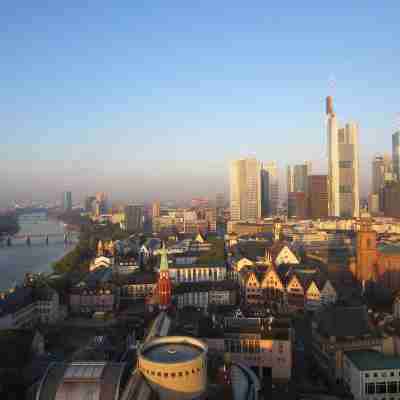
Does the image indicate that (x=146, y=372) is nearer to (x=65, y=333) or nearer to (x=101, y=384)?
(x=101, y=384)

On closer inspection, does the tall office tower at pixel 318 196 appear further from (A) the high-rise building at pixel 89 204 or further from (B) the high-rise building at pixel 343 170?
(A) the high-rise building at pixel 89 204

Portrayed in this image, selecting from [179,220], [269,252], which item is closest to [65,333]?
[269,252]

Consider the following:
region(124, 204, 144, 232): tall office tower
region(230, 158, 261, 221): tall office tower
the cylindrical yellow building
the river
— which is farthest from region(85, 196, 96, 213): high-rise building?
the cylindrical yellow building

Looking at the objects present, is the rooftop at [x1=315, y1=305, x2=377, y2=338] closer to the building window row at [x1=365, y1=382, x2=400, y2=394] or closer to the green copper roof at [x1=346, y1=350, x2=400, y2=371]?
the green copper roof at [x1=346, y1=350, x2=400, y2=371]

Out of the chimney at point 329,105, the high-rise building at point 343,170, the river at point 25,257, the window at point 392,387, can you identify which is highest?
the chimney at point 329,105

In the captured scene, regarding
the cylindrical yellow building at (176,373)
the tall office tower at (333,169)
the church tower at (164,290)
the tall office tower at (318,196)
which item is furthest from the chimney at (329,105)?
the cylindrical yellow building at (176,373)

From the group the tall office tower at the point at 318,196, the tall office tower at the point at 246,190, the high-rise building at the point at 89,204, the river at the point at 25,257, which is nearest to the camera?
the river at the point at 25,257

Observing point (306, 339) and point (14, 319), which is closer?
point (306, 339)

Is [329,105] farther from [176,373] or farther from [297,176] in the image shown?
[176,373]
